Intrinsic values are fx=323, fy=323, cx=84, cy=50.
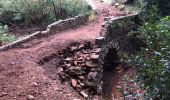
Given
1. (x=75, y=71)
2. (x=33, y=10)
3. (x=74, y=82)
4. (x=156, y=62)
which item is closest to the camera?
(x=156, y=62)

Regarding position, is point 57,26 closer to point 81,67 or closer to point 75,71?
A: point 81,67

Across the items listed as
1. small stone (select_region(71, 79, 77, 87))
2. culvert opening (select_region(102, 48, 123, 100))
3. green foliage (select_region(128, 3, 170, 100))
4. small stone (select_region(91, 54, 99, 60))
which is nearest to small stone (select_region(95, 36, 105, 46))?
small stone (select_region(91, 54, 99, 60))

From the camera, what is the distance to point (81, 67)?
10.9 metres

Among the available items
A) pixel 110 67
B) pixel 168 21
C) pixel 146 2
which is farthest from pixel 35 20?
pixel 168 21

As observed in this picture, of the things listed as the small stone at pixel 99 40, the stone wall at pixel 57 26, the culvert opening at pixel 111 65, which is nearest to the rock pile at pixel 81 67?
the small stone at pixel 99 40

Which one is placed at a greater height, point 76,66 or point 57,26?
point 57,26

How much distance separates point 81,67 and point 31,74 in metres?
2.28

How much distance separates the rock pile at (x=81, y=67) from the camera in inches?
406

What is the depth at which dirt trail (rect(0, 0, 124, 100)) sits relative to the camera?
8.27m

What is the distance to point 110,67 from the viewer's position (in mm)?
14664

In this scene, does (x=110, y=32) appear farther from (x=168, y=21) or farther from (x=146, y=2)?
(x=168, y=21)

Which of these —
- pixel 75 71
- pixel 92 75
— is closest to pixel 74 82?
pixel 75 71

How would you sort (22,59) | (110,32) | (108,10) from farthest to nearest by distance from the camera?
(108,10) → (110,32) → (22,59)

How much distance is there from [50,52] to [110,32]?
390 cm
